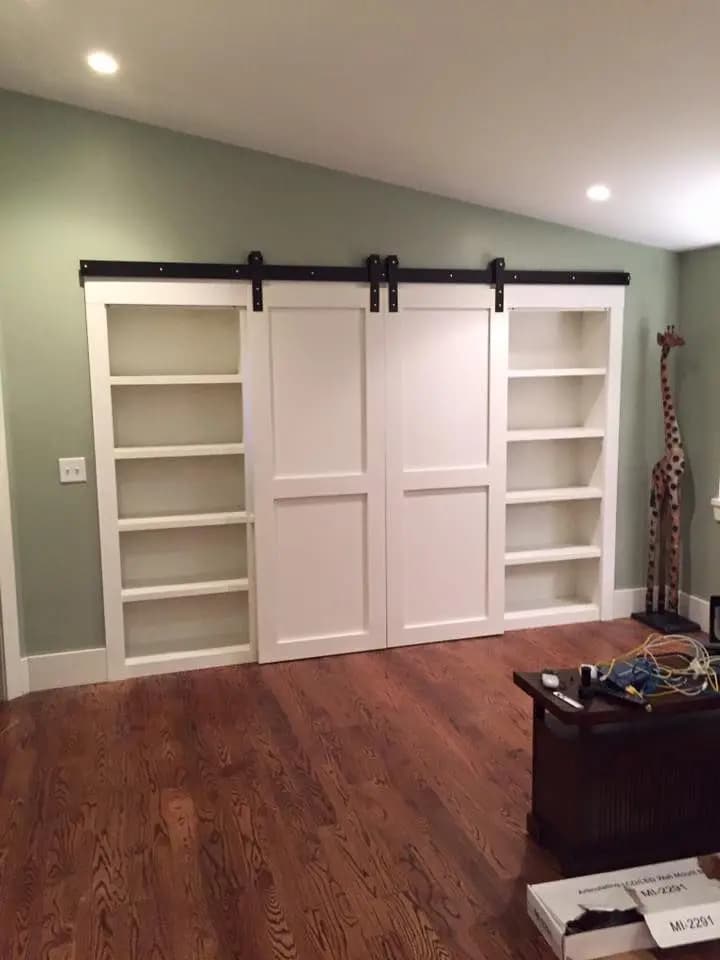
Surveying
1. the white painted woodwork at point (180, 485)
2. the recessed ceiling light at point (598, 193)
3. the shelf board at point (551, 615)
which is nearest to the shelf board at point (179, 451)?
the white painted woodwork at point (180, 485)

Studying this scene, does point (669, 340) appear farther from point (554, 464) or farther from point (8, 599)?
point (8, 599)

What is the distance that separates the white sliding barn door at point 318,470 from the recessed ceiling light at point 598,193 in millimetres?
1167

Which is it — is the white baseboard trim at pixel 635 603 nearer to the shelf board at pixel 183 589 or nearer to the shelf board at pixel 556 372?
the shelf board at pixel 556 372

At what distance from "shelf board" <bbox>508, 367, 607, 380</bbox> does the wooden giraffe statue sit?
0.36m

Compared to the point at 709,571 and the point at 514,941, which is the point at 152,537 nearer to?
the point at 514,941

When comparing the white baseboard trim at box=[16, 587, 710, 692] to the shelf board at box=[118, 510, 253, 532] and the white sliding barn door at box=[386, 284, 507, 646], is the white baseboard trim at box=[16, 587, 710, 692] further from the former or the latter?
the white sliding barn door at box=[386, 284, 507, 646]

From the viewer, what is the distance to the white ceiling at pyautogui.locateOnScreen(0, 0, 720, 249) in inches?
98.7

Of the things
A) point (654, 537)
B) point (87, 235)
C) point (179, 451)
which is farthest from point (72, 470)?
point (654, 537)

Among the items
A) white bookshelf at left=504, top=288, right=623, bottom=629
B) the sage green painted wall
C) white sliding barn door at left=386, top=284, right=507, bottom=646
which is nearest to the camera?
white sliding barn door at left=386, top=284, right=507, bottom=646

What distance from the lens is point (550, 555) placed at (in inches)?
184

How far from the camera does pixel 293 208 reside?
13.2ft

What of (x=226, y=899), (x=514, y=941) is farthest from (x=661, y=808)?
(x=226, y=899)

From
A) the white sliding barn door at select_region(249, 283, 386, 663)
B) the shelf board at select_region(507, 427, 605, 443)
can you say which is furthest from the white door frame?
Answer: the shelf board at select_region(507, 427, 605, 443)

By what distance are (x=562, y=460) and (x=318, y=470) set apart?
62.2 inches
